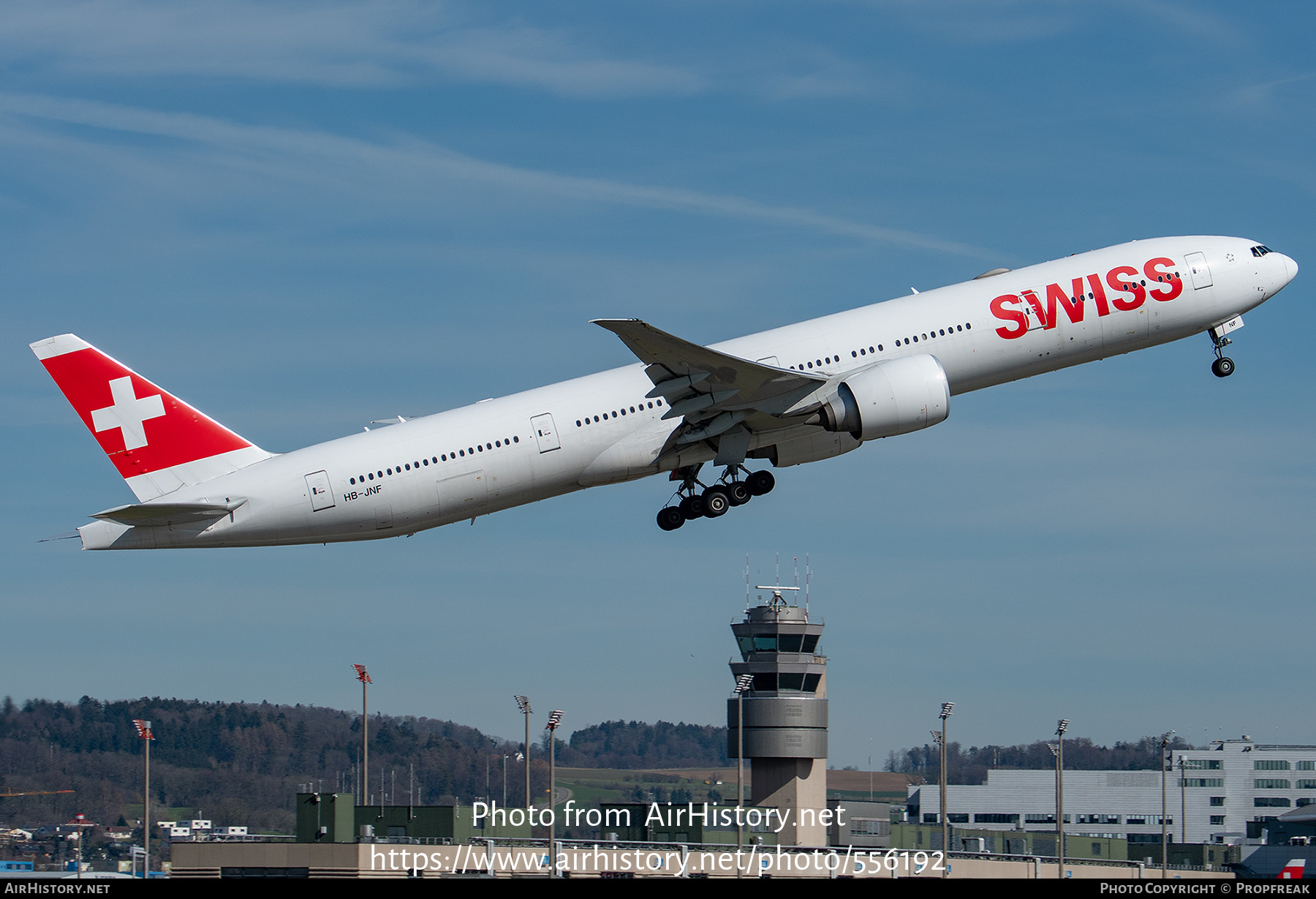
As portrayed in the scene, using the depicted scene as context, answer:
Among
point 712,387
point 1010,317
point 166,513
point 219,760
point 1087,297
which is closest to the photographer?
point 166,513

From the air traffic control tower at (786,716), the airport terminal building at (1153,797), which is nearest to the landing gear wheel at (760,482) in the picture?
the air traffic control tower at (786,716)

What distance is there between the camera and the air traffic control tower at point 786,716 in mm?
82375

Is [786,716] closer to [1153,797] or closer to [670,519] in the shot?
[670,519]

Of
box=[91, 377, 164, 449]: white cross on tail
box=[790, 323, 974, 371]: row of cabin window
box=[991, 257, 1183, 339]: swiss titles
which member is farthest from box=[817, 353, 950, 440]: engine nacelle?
box=[91, 377, 164, 449]: white cross on tail

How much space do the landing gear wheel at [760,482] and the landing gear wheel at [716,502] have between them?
858 millimetres

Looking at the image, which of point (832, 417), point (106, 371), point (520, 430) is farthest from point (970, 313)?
point (106, 371)

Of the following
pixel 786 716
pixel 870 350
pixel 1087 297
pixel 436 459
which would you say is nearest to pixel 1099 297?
pixel 1087 297

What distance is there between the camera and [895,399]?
46.6m

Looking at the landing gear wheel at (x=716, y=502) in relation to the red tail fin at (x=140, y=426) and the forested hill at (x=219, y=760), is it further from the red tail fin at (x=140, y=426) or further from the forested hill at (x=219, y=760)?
the forested hill at (x=219, y=760)

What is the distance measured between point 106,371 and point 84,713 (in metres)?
64.3

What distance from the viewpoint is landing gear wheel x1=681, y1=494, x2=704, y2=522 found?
5138 centimetres

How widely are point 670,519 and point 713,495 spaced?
1.68 metres

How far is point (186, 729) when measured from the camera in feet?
376
